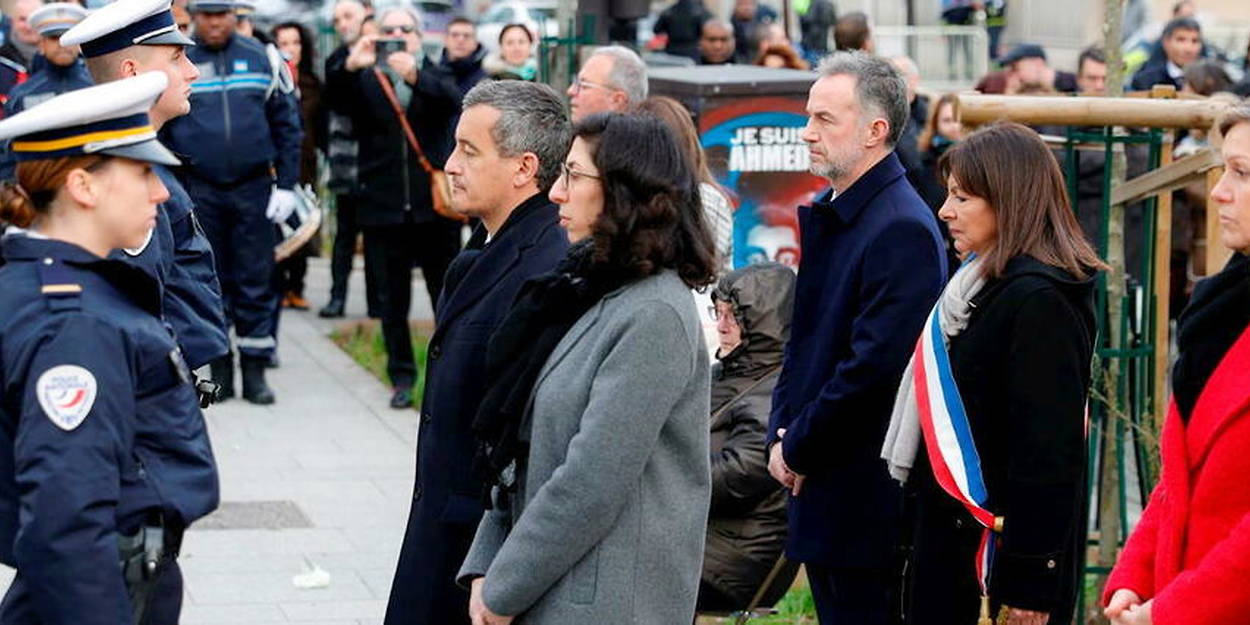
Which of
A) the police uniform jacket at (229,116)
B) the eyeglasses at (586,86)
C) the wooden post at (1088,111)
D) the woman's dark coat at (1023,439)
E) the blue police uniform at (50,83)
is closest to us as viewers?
the woman's dark coat at (1023,439)

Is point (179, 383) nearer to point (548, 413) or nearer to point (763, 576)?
point (548, 413)

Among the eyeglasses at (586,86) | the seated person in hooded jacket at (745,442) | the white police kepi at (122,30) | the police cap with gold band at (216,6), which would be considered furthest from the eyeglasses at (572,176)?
the police cap with gold band at (216,6)

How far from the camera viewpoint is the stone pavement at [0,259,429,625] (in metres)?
7.50

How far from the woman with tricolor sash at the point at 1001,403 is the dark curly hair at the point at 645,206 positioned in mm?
853

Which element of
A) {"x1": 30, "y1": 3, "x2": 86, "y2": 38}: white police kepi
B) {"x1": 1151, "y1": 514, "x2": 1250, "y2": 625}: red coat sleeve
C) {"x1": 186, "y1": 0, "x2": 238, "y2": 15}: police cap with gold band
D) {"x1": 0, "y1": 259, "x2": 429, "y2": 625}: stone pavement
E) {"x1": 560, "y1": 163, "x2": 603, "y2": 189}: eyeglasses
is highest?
{"x1": 560, "y1": 163, "x2": 603, "y2": 189}: eyeglasses

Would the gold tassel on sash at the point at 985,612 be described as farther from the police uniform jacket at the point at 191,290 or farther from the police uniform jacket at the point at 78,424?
the police uniform jacket at the point at 191,290

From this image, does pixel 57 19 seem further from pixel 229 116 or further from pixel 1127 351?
pixel 1127 351

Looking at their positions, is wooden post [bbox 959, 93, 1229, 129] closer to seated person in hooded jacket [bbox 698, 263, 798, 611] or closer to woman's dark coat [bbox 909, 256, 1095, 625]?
seated person in hooded jacket [bbox 698, 263, 798, 611]

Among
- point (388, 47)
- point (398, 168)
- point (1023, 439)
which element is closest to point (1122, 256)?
point (1023, 439)

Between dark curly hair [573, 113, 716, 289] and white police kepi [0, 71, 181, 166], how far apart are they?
0.91m

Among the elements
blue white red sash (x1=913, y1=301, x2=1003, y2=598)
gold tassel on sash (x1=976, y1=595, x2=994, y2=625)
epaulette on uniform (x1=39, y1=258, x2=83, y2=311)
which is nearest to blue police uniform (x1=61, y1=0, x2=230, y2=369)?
epaulette on uniform (x1=39, y1=258, x2=83, y2=311)

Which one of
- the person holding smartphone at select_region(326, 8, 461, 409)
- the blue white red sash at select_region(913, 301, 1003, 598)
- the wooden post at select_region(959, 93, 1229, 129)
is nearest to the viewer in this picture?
the blue white red sash at select_region(913, 301, 1003, 598)

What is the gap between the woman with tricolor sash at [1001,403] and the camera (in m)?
4.84

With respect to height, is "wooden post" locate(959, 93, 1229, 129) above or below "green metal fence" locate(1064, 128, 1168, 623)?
above
